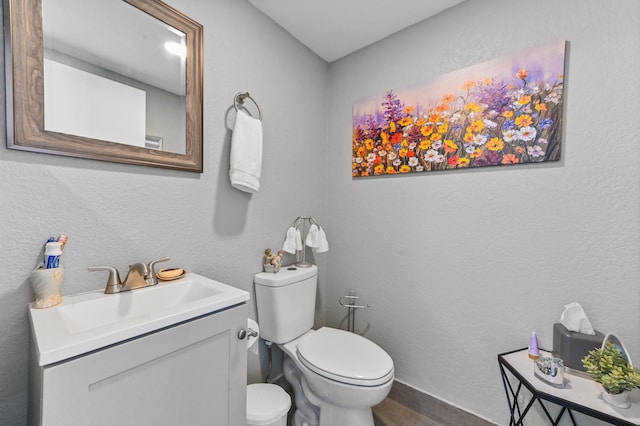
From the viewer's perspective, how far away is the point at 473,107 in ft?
4.39

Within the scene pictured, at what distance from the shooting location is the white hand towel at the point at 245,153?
1.29m

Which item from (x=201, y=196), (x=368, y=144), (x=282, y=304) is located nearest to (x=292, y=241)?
(x=282, y=304)

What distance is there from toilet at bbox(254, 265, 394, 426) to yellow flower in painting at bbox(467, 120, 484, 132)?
1.19 m

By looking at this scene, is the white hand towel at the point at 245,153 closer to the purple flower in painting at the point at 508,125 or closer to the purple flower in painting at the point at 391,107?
the purple flower in painting at the point at 391,107

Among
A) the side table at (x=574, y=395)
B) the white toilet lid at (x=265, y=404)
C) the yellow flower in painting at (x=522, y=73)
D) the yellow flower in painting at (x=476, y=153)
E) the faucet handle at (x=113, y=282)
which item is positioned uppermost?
the yellow flower in painting at (x=522, y=73)

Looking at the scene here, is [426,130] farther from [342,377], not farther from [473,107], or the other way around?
[342,377]

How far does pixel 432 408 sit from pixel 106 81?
222 cm

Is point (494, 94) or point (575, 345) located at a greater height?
point (494, 94)

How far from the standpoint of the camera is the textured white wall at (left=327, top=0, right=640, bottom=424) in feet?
3.38

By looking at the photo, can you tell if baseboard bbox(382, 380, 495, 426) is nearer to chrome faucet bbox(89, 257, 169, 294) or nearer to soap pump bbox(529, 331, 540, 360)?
soap pump bbox(529, 331, 540, 360)

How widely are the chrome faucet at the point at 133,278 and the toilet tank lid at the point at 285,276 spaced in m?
0.54

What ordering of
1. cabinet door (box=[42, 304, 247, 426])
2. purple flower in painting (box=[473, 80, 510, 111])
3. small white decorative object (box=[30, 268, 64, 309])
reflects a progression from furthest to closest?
purple flower in painting (box=[473, 80, 510, 111]), small white decorative object (box=[30, 268, 64, 309]), cabinet door (box=[42, 304, 247, 426])

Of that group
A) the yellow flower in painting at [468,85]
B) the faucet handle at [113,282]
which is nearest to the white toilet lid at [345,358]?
the faucet handle at [113,282]

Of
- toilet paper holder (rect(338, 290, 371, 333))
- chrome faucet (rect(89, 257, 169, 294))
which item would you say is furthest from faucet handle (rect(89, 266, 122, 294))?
toilet paper holder (rect(338, 290, 371, 333))
